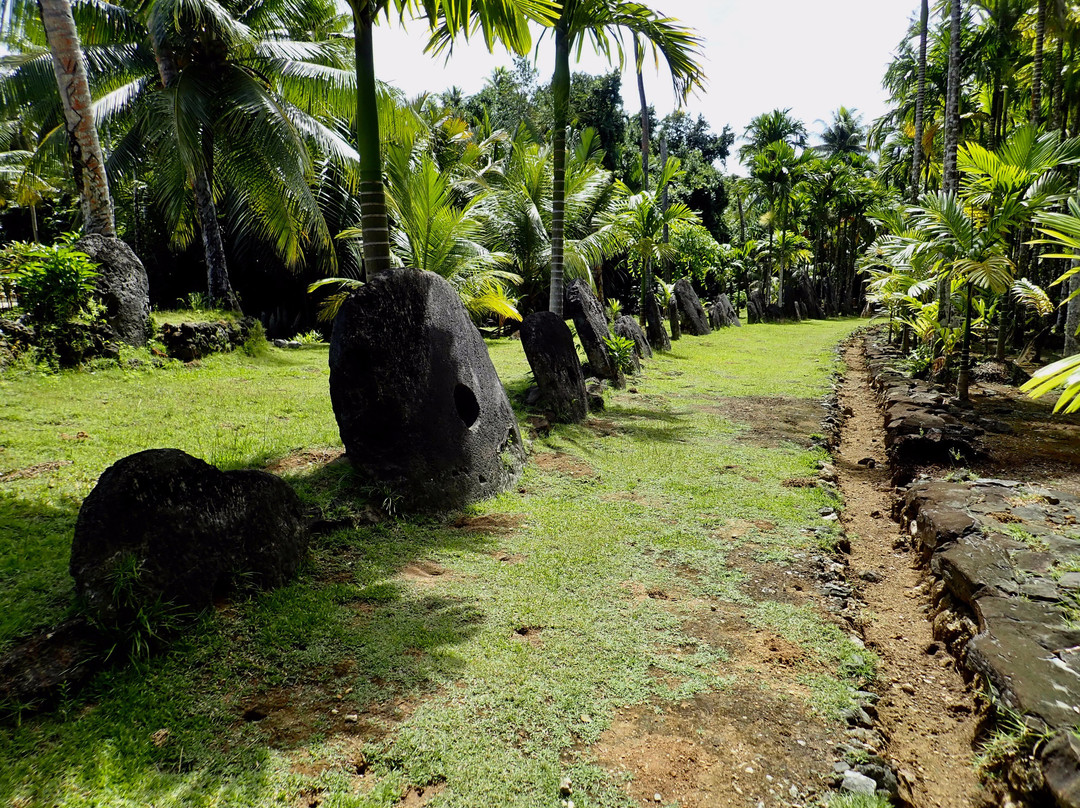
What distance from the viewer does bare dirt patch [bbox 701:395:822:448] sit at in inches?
329

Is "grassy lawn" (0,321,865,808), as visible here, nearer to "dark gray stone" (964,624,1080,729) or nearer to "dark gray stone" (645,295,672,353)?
"dark gray stone" (964,624,1080,729)

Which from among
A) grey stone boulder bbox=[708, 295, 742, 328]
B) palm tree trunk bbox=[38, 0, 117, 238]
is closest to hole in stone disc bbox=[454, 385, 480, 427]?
palm tree trunk bbox=[38, 0, 117, 238]

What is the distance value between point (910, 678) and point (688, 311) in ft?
60.1

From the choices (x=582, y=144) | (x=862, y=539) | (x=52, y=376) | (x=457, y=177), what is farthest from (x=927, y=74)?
(x=52, y=376)

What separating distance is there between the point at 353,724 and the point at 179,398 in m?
6.02

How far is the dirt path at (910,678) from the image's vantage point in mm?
2963

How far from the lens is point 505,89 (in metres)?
39.2

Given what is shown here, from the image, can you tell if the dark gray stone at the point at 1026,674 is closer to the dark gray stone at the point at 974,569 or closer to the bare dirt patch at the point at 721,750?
the dark gray stone at the point at 974,569

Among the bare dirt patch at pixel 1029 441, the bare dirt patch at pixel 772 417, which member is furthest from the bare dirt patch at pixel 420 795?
the bare dirt patch at pixel 772 417

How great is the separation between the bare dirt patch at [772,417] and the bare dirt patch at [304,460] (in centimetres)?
511

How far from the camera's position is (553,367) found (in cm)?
880

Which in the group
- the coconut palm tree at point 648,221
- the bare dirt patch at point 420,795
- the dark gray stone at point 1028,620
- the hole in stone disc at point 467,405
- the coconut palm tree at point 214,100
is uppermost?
the coconut palm tree at point 214,100

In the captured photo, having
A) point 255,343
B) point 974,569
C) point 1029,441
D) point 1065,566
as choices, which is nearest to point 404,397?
point 974,569

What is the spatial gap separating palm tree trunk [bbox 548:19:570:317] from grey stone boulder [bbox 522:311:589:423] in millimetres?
1205
